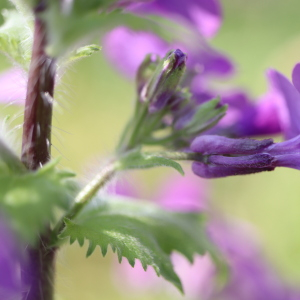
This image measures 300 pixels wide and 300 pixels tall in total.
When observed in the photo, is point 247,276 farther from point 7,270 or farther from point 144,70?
point 7,270

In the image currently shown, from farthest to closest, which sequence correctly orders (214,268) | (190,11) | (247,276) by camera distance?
(214,268), (247,276), (190,11)

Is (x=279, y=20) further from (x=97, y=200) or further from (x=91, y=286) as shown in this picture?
(x=97, y=200)

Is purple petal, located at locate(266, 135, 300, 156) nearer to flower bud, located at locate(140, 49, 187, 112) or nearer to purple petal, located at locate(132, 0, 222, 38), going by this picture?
flower bud, located at locate(140, 49, 187, 112)

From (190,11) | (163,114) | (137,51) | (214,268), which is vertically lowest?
(214,268)

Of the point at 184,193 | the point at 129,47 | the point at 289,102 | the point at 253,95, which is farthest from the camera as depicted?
the point at 253,95

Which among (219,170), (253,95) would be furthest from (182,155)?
(253,95)

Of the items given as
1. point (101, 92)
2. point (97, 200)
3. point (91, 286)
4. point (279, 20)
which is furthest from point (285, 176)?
point (97, 200)

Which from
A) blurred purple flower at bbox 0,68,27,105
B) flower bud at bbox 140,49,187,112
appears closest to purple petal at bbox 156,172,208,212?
blurred purple flower at bbox 0,68,27,105
